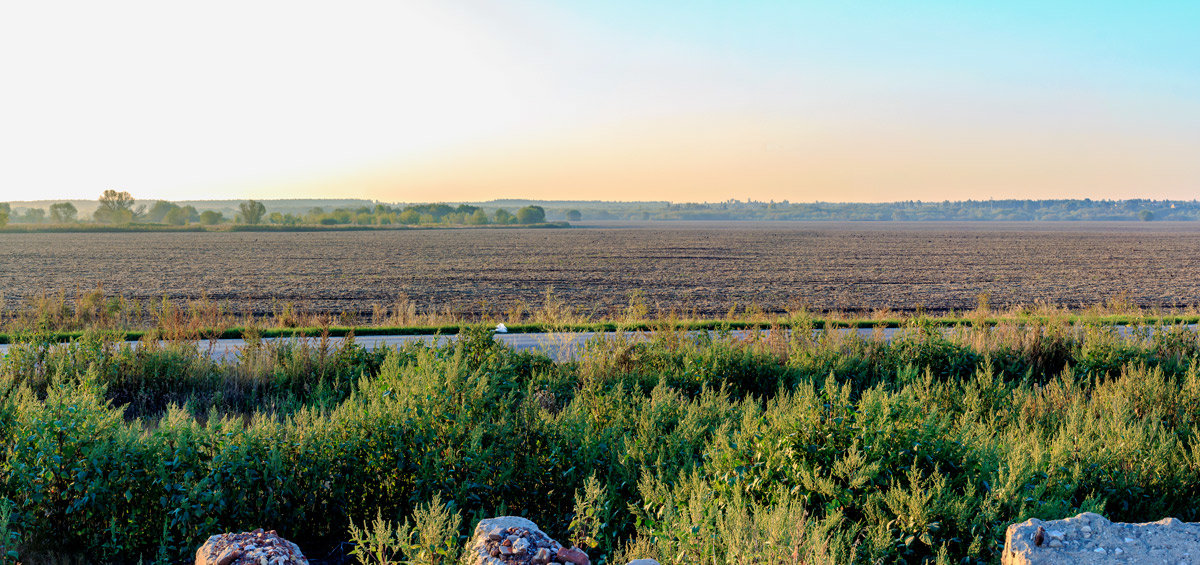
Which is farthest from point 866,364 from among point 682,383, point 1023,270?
point 1023,270

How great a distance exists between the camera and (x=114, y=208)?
6033 inches

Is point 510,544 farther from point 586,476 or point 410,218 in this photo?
point 410,218

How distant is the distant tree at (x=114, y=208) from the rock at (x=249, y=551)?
171 m

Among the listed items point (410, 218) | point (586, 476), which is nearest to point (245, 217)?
point (410, 218)

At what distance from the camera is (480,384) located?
7.56 metres

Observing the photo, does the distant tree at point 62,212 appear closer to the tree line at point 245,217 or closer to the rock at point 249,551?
the tree line at point 245,217

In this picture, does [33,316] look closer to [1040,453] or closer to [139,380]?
[139,380]

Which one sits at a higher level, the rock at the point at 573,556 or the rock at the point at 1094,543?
the rock at the point at 573,556

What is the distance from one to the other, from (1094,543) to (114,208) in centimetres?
18130

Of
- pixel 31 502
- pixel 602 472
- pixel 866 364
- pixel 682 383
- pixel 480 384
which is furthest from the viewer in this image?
pixel 866 364

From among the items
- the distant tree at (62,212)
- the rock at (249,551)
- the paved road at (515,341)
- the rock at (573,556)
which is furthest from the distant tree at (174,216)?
the rock at (573,556)

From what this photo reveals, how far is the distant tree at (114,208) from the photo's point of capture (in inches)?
5906

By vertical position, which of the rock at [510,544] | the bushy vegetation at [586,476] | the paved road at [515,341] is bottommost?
the paved road at [515,341]

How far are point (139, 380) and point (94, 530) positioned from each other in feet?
19.5
